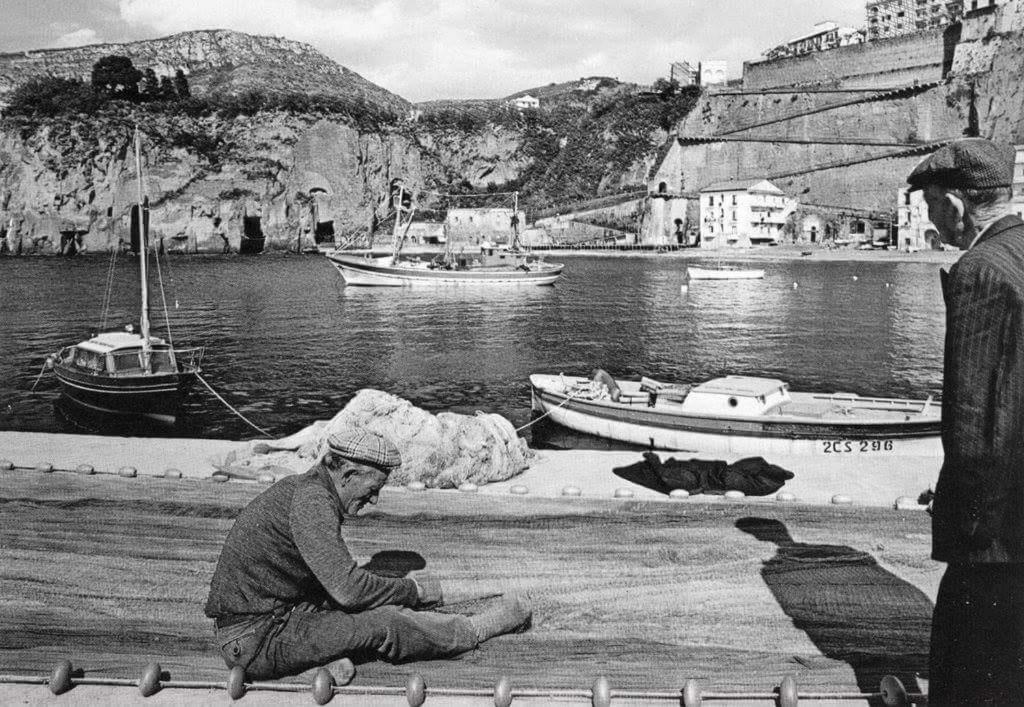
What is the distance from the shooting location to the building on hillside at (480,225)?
390 feet

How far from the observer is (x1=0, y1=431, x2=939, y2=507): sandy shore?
420 inches

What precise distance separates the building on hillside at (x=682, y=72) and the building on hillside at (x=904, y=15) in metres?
24.9

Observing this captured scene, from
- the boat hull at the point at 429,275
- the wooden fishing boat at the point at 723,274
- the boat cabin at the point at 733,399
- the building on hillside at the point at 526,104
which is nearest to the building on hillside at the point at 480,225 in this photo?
the building on hillside at the point at 526,104

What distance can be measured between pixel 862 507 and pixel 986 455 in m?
4.55

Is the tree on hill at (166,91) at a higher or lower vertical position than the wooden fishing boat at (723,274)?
higher

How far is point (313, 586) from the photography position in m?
4.04

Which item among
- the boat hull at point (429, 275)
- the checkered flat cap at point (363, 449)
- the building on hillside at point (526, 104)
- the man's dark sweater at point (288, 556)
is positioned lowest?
the man's dark sweater at point (288, 556)

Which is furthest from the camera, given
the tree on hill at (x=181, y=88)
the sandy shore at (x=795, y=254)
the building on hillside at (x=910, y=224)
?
the tree on hill at (x=181, y=88)

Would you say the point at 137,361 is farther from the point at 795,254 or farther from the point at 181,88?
the point at 181,88

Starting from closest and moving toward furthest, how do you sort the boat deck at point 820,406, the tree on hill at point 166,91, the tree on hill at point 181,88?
the boat deck at point 820,406, the tree on hill at point 166,91, the tree on hill at point 181,88

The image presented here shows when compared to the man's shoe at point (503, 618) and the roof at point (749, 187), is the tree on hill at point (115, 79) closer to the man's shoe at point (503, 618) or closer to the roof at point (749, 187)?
the roof at point (749, 187)

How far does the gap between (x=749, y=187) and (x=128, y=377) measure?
8082 centimetres

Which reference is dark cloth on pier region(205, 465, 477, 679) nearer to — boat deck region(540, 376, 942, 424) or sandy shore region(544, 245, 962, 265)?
boat deck region(540, 376, 942, 424)

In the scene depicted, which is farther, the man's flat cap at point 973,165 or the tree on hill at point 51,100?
the tree on hill at point 51,100
